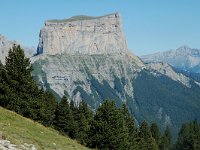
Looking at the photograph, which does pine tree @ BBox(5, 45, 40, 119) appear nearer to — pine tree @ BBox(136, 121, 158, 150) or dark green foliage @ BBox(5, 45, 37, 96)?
dark green foliage @ BBox(5, 45, 37, 96)

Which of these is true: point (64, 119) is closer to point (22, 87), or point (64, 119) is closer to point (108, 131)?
point (108, 131)

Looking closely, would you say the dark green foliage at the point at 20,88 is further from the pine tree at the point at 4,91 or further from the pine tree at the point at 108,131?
the pine tree at the point at 108,131

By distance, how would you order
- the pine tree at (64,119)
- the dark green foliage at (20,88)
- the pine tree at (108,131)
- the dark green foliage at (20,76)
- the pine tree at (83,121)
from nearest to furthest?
the dark green foliage at (20,88), the pine tree at (108,131), the dark green foliage at (20,76), the pine tree at (64,119), the pine tree at (83,121)

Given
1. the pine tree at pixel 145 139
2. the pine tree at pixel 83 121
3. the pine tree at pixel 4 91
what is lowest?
the pine tree at pixel 145 139

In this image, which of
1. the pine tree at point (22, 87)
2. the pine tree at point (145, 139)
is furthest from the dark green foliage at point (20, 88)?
the pine tree at point (145, 139)

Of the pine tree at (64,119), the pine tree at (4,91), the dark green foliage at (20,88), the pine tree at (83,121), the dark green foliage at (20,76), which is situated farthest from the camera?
the pine tree at (83,121)

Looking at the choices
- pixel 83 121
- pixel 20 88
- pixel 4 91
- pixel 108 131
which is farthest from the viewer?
pixel 83 121

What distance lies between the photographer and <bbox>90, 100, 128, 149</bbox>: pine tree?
5741 centimetres

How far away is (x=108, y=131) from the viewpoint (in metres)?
58.2

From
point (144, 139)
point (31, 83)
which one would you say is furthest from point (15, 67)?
point (144, 139)

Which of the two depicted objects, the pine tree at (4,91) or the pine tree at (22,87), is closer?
the pine tree at (22,87)

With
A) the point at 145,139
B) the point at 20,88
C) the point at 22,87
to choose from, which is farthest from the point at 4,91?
the point at 145,139

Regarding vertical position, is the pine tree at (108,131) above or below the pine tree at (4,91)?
below

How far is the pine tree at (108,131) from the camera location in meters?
57.4
